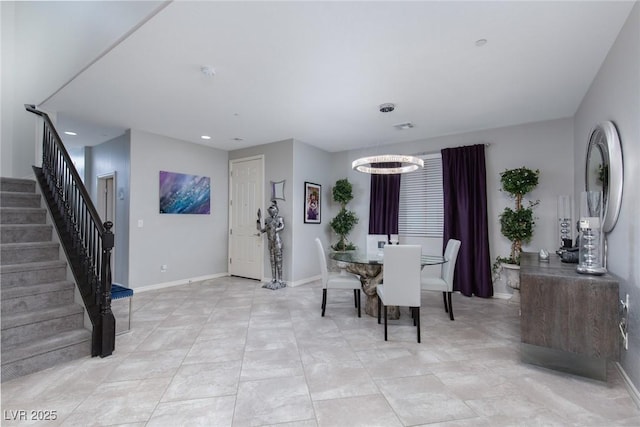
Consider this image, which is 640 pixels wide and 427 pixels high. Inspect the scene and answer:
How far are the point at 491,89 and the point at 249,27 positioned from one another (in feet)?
8.62

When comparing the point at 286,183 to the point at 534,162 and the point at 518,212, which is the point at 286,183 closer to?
the point at 518,212

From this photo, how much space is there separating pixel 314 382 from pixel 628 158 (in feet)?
9.34

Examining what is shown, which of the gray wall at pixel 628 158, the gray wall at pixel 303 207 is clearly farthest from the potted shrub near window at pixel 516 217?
the gray wall at pixel 303 207

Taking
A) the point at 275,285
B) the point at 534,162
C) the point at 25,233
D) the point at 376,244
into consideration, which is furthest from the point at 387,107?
the point at 25,233

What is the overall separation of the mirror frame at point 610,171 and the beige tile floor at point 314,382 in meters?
1.25

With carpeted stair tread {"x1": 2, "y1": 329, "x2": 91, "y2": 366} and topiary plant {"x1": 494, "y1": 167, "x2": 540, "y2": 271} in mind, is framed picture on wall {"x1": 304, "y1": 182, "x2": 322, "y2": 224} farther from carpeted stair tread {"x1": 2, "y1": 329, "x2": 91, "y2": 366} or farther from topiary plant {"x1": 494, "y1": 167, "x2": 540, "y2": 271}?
carpeted stair tread {"x1": 2, "y1": 329, "x2": 91, "y2": 366}

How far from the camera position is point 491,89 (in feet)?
10.4

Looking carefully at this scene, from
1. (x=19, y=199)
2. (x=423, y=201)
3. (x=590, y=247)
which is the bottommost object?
(x=590, y=247)

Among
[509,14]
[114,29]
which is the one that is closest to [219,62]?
[114,29]

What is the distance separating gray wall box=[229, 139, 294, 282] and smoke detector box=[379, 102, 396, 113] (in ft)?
6.30

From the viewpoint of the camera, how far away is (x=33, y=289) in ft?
8.13

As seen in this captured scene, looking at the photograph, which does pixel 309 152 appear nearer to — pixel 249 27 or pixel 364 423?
pixel 249 27

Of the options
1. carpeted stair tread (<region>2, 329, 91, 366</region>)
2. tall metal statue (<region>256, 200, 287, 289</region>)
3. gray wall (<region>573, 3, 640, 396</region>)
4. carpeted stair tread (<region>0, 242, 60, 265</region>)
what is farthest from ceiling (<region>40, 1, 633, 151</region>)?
carpeted stair tread (<region>2, 329, 91, 366</region>)

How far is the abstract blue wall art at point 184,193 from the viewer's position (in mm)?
4992
